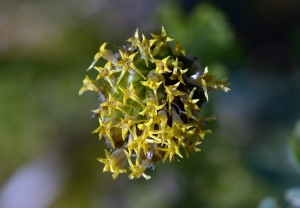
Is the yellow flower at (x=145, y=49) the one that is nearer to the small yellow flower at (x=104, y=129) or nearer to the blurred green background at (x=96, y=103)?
the small yellow flower at (x=104, y=129)

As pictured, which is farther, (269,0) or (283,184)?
(269,0)

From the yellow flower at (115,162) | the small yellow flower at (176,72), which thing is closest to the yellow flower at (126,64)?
the small yellow flower at (176,72)

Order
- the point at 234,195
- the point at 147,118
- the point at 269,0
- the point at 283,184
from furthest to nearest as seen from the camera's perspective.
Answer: the point at 269,0 → the point at 234,195 → the point at 283,184 → the point at 147,118

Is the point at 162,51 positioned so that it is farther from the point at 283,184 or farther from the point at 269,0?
the point at 269,0

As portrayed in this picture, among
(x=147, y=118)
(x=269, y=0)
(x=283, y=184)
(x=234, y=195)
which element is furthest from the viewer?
(x=269, y=0)

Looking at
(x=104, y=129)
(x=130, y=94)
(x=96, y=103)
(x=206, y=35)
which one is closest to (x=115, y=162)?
(x=104, y=129)

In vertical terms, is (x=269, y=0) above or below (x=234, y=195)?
above

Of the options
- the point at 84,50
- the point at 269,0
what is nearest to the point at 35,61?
the point at 84,50
